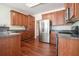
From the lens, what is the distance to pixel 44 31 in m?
3.77

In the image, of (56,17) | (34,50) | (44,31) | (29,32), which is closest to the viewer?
(29,32)

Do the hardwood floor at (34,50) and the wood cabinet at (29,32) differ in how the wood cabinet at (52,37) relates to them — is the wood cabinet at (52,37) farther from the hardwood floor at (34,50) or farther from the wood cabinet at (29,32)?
the wood cabinet at (29,32)

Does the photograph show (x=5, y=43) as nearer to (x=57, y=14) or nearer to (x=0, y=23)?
(x=0, y=23)

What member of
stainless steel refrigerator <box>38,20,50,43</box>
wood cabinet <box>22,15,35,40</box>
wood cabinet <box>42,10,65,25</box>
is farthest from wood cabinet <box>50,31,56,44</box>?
wood cabinet <box>22,15,35,40</box>

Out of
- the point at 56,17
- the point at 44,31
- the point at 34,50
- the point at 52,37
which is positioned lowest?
the point at 34,50

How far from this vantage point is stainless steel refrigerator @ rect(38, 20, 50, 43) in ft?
11.9

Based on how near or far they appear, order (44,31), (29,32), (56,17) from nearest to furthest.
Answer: (29,32) < (56,17) < (44,31)

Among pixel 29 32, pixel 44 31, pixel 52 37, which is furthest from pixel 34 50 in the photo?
pixel 44 31

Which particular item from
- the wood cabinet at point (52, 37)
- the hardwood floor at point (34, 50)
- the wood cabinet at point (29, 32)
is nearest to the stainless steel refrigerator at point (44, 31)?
the wood cabinet at point (52, 37)

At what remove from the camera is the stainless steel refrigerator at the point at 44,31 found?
3.61 meters

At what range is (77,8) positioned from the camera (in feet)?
3.67

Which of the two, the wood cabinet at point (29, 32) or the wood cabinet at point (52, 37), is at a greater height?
the wood cabinet at point (29, 32)

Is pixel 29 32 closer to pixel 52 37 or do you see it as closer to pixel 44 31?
pixel 52 37

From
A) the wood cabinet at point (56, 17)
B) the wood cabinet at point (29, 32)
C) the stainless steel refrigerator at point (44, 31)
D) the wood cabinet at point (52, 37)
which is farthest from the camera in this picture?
the stainless steel refrigerator at point (44, 31)
